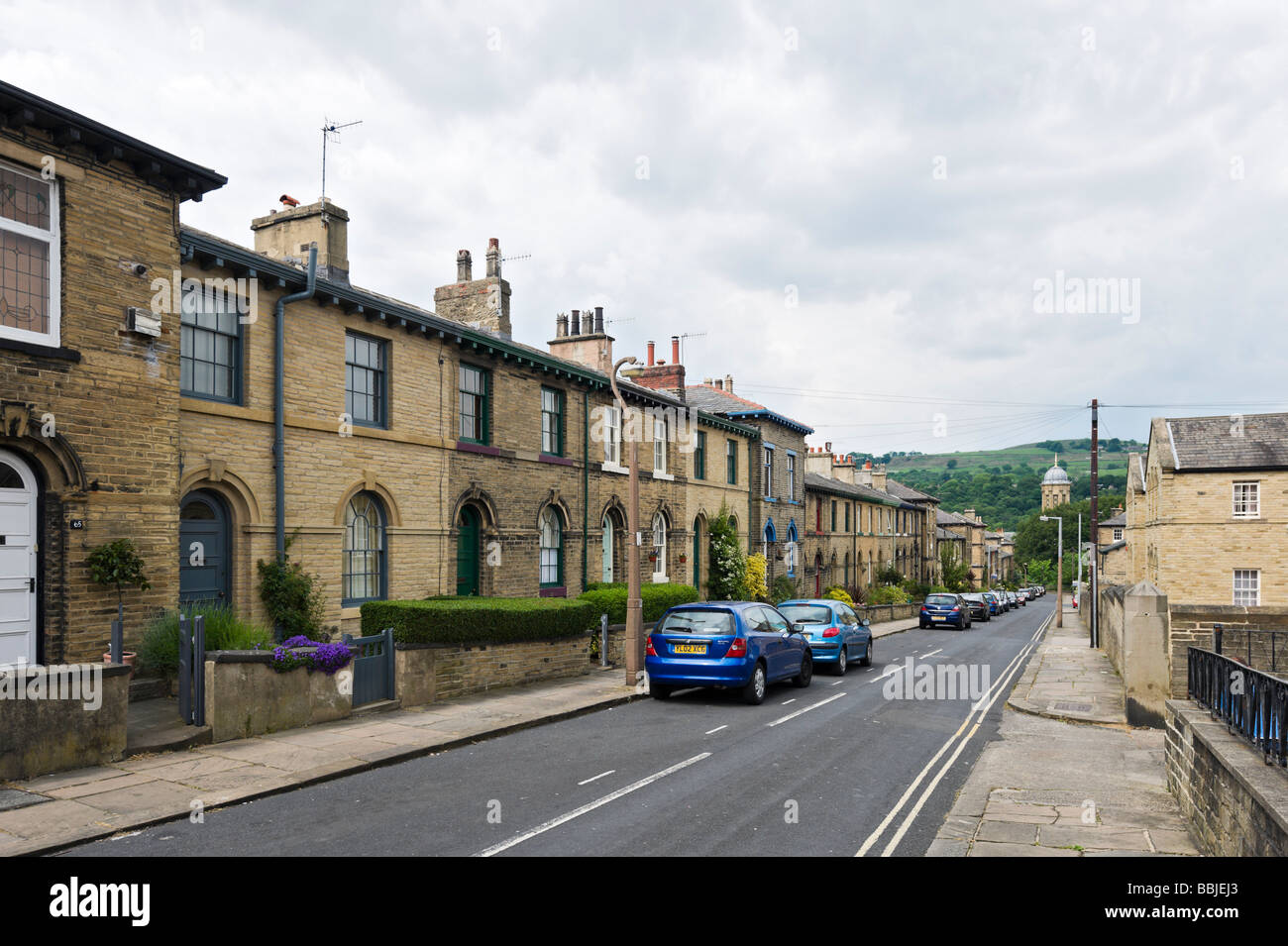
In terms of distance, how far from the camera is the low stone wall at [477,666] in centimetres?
1344

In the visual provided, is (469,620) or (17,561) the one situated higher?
(17,561)

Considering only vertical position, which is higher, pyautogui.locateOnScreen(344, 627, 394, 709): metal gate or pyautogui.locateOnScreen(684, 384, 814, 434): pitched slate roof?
pyautogui.locateOnScreen(684, 384, 814, 434): pitched slate roof

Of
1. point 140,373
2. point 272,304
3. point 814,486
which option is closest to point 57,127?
point 140,373

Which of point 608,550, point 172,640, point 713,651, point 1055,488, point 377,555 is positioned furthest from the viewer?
point 1055,488

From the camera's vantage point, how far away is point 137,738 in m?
9.92

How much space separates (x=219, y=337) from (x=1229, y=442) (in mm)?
38997

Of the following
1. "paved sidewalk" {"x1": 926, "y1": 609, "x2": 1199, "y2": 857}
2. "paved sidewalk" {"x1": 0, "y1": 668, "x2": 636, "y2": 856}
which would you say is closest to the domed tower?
"paved sidewalk" {"x1": 926, "y1": 609, "x2": 1199, "y2": 857}

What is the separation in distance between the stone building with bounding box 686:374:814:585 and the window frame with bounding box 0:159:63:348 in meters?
24.0

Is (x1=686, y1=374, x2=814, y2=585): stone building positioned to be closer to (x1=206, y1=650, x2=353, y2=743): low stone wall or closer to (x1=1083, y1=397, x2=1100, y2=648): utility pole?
(x1=1083, y1=397, x2=1100, y2=648): utility pole

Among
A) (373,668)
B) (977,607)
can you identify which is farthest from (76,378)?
(977,607)

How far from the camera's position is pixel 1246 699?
7133 millimetres

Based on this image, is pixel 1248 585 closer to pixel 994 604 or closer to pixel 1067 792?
pixel 994 604

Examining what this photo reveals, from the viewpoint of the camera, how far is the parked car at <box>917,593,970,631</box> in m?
39.8

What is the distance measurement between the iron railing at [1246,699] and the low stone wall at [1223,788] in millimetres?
107
